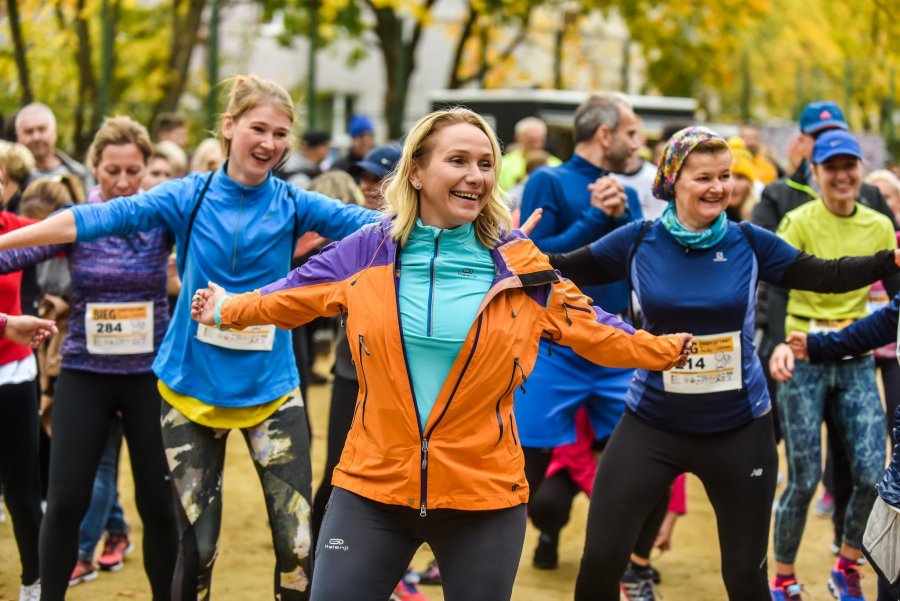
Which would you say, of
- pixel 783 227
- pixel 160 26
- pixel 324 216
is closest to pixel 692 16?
pixel 160 26

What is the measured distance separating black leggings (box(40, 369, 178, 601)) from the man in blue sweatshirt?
5.62ft

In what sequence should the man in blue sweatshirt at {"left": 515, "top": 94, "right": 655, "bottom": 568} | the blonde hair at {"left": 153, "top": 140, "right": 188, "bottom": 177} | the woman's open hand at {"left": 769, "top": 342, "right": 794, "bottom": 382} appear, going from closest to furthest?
the woman's open hand at {"left": 769, "top": 342, "right": 794, "bottom": 382}, the man in blue sweatshirt at {"left": 515, "top": 94, "right": 655, "bottom": 568}, the blonde hair at {"left": 153, "top": 140, "right": 188, "bottom": 177}

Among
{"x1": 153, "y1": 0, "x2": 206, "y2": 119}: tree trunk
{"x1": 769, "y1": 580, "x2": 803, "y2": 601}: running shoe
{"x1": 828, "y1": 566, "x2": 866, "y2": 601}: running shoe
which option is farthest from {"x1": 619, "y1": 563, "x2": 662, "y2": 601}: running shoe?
{"x1": 153, "y1": 0, "x2": 206, "y2": 119}: tree trunk

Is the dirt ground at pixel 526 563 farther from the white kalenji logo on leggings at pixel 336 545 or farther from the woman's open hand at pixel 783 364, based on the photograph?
the white kalenji logo on leggings at pixel 336 545

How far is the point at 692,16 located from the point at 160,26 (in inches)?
368

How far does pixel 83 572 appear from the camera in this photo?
249 inches

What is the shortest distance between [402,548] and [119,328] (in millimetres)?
2100

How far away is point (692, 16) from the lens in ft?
73.8

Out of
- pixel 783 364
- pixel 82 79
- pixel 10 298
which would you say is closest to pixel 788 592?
pixel 783 364

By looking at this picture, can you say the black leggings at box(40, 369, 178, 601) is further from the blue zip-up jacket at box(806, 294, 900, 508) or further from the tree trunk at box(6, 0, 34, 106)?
the tree trunk at box(6, 0, 34, 106)

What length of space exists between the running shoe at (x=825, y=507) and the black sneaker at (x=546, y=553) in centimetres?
211

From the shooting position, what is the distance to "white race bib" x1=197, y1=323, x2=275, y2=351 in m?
4.73

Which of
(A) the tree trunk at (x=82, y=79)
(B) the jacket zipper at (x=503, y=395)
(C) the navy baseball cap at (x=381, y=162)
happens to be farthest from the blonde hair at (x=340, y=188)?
(A) the tree trunk at (x=82, y=79)

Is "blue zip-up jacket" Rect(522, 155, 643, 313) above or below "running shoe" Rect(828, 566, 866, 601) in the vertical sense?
above
